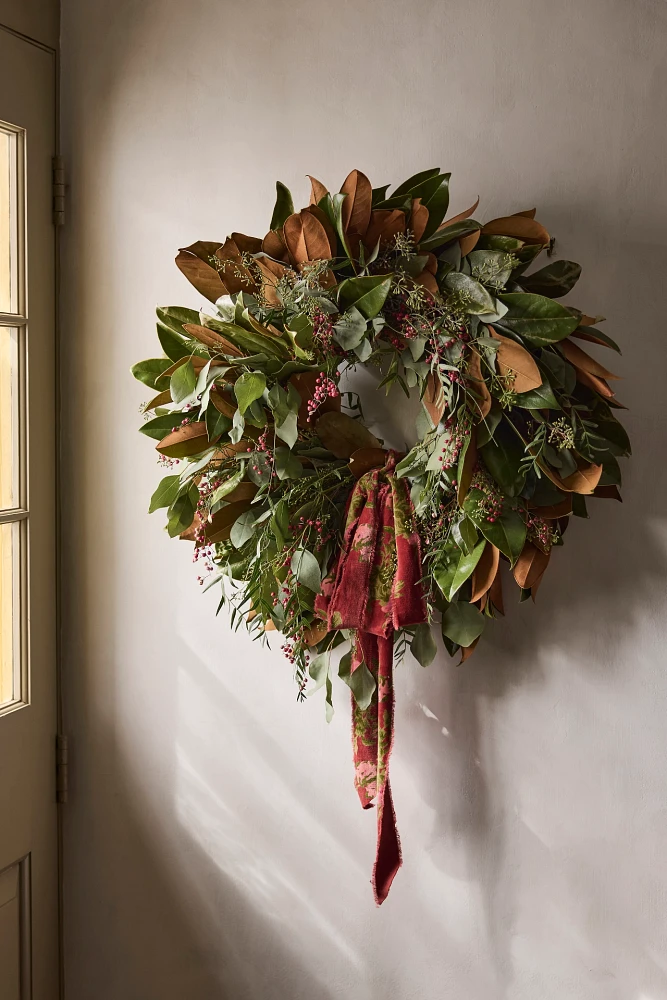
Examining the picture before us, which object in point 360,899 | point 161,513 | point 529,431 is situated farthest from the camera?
point 161,513

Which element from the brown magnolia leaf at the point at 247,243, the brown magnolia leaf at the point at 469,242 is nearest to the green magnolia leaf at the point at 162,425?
the brown magnolia leaf at the point at 247,243

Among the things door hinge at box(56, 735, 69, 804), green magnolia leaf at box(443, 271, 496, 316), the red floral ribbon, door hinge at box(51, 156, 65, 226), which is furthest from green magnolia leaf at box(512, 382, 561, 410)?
door hinge at box(56, 735, 69, 804)

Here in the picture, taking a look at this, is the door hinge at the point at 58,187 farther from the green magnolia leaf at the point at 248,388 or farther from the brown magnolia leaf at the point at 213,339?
the green magnolia leaf at the point at 248,388

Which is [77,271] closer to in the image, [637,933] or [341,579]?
[341,579]

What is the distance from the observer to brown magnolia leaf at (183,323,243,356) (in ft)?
3.52

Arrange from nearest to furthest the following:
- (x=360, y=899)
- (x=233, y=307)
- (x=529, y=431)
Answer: (x=529, y=431), (x=233, y=307), (x=360, y=899)

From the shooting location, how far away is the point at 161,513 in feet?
4.64

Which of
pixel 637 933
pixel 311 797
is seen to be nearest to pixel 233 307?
pixel 311 797

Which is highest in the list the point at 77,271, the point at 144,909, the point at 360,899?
the point at 77,271

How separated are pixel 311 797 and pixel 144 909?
1.39 ft

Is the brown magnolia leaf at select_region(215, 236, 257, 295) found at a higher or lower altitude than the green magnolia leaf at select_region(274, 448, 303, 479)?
higher

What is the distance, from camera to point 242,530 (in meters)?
1.09

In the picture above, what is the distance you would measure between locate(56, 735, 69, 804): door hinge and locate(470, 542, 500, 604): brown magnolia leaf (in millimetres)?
880

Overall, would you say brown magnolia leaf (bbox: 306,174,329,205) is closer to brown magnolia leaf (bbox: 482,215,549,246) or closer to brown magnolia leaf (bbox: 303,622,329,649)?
brown magnolia leaf (bbox: 482,215,549,246)
